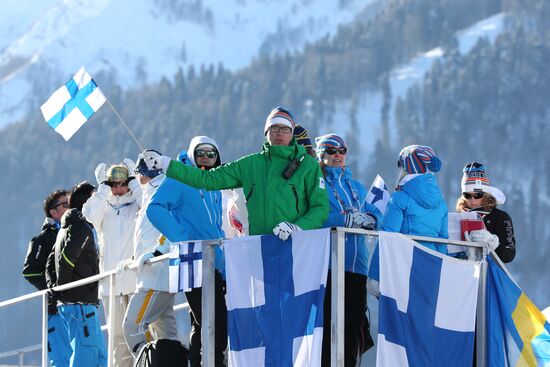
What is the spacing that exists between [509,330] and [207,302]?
2.02 m

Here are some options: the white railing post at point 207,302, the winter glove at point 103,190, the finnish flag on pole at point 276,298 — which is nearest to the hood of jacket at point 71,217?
the winter glove at point 103,190

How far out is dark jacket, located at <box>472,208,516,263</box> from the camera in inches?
412

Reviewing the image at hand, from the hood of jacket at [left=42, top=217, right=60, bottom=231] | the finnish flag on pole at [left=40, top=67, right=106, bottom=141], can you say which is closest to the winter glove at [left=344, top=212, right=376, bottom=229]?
the hood of jacket at [left=42, top=217, right=60, bottom=231]

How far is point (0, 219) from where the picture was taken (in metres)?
178

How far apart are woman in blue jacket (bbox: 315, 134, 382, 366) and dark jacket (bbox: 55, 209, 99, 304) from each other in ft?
8.55

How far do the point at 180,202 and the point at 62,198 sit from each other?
291 cm

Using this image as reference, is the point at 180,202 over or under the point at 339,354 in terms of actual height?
over

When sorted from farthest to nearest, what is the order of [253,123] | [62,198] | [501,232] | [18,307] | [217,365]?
[253,123]
[18,307]
[62,198]
[501,232]
[217,365]

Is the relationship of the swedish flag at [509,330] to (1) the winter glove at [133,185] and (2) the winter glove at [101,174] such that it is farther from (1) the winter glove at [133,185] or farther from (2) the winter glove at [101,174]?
(2) the winter glove at [101,174]

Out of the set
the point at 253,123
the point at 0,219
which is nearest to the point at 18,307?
the point at 0,219

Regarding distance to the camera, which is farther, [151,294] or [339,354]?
[151,294]

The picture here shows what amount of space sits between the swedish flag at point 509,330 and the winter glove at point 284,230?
1578 mm

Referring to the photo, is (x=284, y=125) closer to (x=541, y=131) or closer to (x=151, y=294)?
(x=151, y=294)

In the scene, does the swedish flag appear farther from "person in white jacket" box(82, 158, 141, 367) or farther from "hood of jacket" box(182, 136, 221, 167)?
"person in white jacket" box(82, 158, 141, 367)
